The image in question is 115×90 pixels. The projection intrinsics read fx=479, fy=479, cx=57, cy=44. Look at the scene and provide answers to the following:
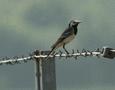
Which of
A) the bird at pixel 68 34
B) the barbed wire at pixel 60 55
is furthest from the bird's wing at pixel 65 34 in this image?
the barbed wire at pixel 60 55

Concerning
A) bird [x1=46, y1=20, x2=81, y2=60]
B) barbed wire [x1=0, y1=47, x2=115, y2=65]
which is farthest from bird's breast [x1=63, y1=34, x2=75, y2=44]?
barbed wire [x1=0, y1=47, x2=115, y2=65]

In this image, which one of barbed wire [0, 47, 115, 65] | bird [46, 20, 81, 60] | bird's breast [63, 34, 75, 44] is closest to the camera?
barbed wire [0, 47, 115, 65]

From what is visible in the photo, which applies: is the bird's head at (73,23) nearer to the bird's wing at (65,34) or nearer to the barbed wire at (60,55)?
the bird's wing at (65,34)

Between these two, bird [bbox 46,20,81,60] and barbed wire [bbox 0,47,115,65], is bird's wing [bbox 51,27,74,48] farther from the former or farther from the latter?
barbed wire [bbox 0,47,115,65]

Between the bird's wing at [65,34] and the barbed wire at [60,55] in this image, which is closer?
the barbed wire at [60,55]

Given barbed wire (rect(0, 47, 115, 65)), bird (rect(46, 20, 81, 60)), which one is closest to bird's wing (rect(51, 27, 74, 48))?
bird (rect(46, 20, 81, 60))

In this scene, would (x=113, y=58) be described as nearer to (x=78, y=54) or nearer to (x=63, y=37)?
(x=78, y=54)

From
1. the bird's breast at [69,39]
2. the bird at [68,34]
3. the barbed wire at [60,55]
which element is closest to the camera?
the barbed wire at [60,55]

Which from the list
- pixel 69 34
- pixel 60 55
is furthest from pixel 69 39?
pixel 60 55

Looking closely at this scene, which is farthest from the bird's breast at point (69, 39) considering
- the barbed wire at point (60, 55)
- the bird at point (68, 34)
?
the barbed wire at point (60, 55)

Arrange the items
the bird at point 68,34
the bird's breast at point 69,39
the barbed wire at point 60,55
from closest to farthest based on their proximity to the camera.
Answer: the barbed wire at point 60,55, the bird at point 68,34, the bird's breast at point 69,39

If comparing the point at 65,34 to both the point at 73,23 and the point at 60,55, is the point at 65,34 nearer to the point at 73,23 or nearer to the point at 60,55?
the point at 73,23

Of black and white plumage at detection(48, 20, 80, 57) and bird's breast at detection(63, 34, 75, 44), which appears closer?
black and white plumage at detection(48, 20, 80, 57)

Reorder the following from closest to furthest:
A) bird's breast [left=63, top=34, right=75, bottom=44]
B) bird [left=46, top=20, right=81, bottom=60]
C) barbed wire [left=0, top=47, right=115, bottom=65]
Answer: barbed wire [left=0, top=47, right=115, bottom=65], bird [left=46, top=20, right=81, bottom=60], bird's breast [left=63, top=34, right=75, bottom=44]
